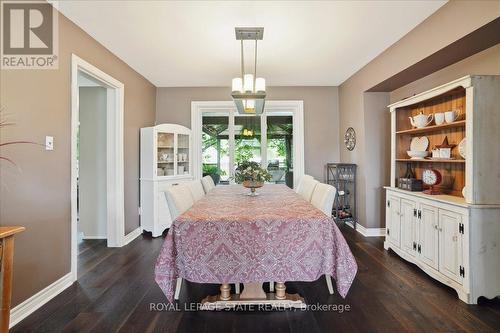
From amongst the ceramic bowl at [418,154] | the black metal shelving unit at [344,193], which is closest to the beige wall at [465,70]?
the ceramic bowl at [418,154]

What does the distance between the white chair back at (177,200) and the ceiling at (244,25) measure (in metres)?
1.68

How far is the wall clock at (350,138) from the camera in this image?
4512 millimetres

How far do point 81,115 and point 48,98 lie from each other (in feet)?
6.05

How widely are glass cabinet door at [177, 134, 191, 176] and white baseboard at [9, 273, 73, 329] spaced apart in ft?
8.11

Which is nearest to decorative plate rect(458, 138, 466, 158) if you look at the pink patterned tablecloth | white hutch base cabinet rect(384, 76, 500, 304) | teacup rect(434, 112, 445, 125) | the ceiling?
white hutch base cabinet rect(384, 76, 500, 304)

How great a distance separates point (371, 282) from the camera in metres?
2.60

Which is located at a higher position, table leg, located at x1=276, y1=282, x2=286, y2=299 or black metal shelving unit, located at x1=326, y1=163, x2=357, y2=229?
black metal shelving unit, located at x1=326, y1=163, x2=357, y2=229

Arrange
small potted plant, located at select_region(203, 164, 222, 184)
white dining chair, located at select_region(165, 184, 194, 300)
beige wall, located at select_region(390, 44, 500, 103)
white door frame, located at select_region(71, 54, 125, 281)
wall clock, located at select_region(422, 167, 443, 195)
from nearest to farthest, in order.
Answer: white dining chair, located at select_region(165, 184, 194, 300), beige wall, located at select_region(390, 44, 500, 103), wall clock, located at select_region(422, 167, 443, 195), white door frame, located at select_region(71, 54, 125, 281), small potted plant, located at select_region(203, 164, 222, 184)

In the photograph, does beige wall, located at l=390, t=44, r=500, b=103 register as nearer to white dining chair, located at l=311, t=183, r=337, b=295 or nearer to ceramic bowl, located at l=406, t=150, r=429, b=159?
ceramic bowl, located at l=406, t=150, r=429, b=159

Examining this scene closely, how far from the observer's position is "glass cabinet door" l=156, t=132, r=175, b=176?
14.5 feet

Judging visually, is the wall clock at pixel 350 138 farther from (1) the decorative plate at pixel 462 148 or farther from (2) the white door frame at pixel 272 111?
(1) the decorative plate at pixel 462 148

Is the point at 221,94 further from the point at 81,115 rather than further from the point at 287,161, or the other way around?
the point at 81,115

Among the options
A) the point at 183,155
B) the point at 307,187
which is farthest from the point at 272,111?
the point at 307,187

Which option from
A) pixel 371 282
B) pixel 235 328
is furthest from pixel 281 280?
pixel 371 282
